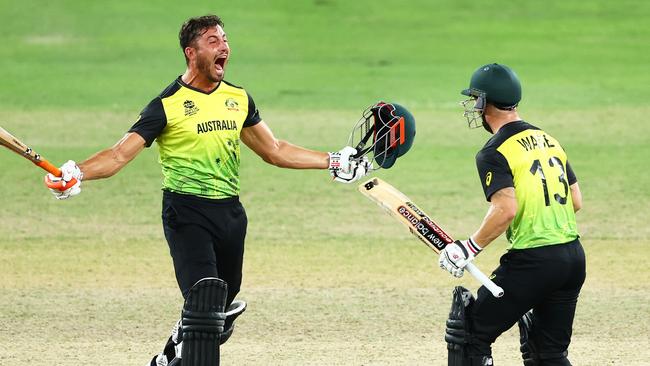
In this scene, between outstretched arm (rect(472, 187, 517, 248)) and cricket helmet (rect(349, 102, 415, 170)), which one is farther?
cricket helmet (rect(349, 102, 415, 170))

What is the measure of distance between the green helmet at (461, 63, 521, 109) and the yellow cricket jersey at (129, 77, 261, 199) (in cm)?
145

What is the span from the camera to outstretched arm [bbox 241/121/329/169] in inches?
321

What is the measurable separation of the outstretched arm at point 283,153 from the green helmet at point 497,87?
1.22 m

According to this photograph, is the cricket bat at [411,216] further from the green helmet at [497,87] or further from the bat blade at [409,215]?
the green helmet at [497,87]

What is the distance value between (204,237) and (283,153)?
91cm

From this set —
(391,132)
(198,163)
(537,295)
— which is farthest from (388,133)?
(537,295)

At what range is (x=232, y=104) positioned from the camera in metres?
7.85

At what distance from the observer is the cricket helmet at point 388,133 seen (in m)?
8.18

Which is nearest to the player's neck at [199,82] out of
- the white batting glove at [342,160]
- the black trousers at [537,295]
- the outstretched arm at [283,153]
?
the outstretched arm at [283,153]

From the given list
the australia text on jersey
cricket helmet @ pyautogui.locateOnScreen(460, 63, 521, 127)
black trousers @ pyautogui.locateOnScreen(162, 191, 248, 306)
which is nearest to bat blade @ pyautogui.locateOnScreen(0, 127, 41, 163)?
black trousers @ pyautogui.locateOnScreen(162, 191, 248, 306)

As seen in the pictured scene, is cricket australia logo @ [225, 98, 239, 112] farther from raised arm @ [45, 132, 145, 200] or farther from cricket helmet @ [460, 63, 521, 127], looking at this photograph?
cricket helmet @ [460, 63, 521, 127]

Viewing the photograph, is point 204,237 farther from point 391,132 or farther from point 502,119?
point 502,119

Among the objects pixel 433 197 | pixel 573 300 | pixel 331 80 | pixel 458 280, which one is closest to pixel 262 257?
pixel 458 280

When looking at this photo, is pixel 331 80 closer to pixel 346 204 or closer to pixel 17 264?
pixel 346 204
